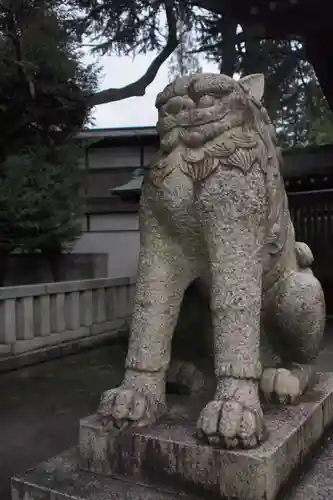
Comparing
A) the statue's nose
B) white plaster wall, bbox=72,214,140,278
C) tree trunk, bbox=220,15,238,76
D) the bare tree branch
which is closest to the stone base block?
the statue's nose

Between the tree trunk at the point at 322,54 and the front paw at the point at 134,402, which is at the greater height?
the tree trunk at the point at 322,54

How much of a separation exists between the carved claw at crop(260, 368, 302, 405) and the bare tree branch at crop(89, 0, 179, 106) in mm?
4035

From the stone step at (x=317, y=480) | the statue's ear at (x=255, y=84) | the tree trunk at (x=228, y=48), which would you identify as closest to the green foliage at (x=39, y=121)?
the tree trunk at (x=228, y=48)

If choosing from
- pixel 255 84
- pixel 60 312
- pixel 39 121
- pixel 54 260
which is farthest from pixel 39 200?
pixel 255 84

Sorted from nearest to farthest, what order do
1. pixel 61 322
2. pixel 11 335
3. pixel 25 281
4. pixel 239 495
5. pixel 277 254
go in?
pixel 239 495, pixel 277 254, pixel 11 335, pixel 61 322, pixel 25 281

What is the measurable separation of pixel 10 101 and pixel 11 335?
6.83 feet

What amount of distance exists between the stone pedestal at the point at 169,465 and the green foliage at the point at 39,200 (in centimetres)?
341

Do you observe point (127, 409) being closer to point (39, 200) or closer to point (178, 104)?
point (178, 104)

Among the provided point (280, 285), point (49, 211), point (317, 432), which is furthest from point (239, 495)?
point (49, 211)

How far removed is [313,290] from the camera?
1322 mm

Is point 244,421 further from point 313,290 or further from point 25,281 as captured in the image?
point 25,281

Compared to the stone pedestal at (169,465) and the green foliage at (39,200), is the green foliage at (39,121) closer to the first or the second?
the green foliage at (39,200)

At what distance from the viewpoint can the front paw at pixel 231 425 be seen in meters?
1.03

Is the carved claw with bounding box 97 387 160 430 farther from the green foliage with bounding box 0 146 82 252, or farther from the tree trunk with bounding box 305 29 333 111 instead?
the tree trunk with bounding box 305 29 333 111
